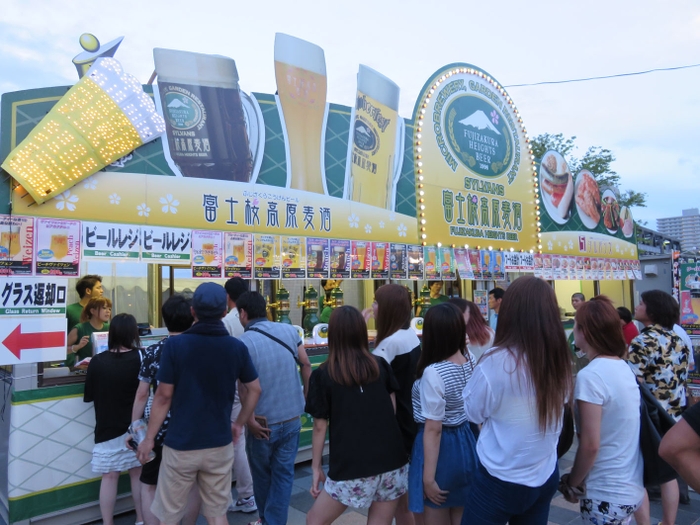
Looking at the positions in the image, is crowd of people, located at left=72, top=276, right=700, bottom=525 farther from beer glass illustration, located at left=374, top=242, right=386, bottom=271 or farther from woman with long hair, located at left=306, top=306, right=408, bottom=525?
beer glass illustration, located at left=374, top=242, right=386, bottom=271

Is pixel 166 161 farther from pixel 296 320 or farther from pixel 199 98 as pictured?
pixel 296 320

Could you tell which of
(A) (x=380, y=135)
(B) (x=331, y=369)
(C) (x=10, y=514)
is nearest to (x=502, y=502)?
(B) (x=331, y=369)

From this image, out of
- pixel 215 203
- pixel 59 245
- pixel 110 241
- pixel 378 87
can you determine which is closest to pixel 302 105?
pixel 378 87

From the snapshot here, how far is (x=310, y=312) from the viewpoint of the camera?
5.82 meters

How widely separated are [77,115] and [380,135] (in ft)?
10.8

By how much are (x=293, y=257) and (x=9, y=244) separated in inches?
92.4

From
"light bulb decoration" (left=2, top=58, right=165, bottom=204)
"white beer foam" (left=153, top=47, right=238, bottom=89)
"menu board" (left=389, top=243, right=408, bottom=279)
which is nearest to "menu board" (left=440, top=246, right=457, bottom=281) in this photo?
"menu board" (left=389, top=243, right=408, bottom=279)

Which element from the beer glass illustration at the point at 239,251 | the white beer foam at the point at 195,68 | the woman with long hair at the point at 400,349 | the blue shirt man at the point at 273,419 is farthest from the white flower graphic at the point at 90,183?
the woman with long hair at the point at 400,349

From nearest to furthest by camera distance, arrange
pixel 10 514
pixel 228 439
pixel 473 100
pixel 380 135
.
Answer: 1. pixel 228 439
2. pixel 10 514
3. pixel 380 135
4. pixel 473 100

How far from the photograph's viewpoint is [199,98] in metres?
4.57

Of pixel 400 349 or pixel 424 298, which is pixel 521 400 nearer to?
pixel 400 349

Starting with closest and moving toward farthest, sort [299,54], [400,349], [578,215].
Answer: [400,349] → [299,54] → [578,215]

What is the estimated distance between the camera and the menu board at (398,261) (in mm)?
6005

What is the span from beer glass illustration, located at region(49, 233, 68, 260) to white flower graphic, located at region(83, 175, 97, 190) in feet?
1.35
